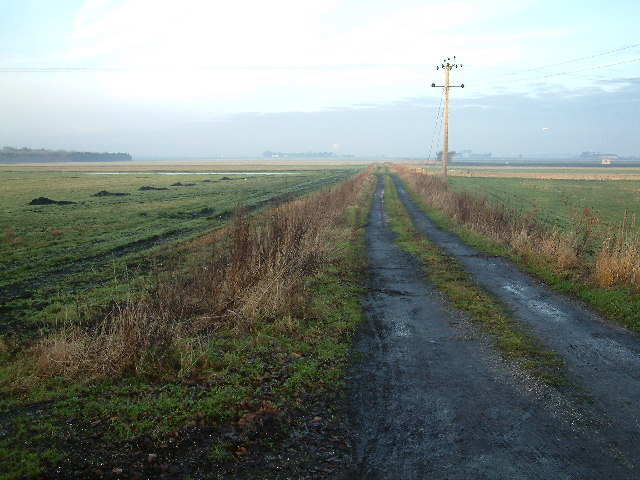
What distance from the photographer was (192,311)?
949cm

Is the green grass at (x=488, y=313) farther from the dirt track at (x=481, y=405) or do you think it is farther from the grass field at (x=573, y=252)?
the grass field at (x=573, y=252)

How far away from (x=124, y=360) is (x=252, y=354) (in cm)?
185

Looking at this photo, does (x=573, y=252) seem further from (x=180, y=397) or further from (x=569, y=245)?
(x=180, y=397)

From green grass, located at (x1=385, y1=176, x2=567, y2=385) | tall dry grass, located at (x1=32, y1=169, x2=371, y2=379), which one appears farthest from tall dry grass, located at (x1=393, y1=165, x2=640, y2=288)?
tall dry grass, located at (x1=32, y1=169, x2=371, y2=379)

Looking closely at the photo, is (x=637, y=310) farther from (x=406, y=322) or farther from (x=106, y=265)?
(x=106, y=265)

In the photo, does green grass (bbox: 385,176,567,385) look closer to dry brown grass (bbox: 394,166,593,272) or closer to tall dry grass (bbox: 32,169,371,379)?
dry brown grass (bbox: 394,166,593,272)

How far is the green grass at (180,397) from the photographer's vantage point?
5.05m

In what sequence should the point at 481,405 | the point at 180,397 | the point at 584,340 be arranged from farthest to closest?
the point at 584,340, the point at 180,397, the point at 481,405

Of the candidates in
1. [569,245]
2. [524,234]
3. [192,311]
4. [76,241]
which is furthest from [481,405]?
[76,241]

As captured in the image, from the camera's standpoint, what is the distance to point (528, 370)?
7.05 metres

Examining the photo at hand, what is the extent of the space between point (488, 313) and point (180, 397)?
20.7 ft

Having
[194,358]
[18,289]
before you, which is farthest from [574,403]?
[18,289]

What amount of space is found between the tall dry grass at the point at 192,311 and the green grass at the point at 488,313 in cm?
333

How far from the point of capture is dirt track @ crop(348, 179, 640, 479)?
4.78 m
